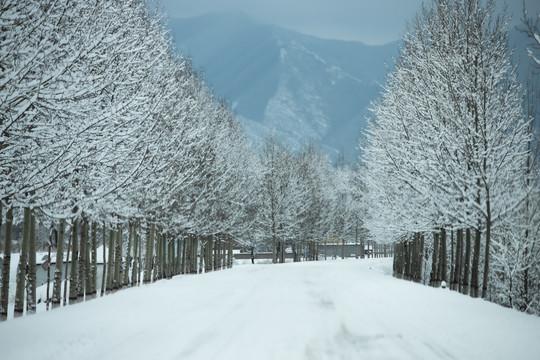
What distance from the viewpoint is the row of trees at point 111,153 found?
335 inches

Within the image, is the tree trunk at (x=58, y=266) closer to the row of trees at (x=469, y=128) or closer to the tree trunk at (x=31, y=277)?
the tree trunk at (x=31, y=277)

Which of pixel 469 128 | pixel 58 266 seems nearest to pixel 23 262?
pixel 58 266

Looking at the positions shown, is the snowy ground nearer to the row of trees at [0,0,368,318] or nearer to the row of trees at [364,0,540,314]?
the row of trees at [0,0,368,318]

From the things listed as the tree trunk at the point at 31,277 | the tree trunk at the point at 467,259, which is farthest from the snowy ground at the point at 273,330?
the tree trunk at the point at 467,259

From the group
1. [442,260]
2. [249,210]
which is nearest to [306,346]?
[442,260]

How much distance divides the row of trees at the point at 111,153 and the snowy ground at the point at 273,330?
2.21m

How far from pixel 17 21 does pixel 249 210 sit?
118 ft

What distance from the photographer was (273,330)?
8594 mm

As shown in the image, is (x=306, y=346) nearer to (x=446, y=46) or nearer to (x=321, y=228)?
(x=446, y=46)

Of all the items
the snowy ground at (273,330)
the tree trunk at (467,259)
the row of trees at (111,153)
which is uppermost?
the row of trees at (111,153)

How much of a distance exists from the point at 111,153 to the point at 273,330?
5.04 meters

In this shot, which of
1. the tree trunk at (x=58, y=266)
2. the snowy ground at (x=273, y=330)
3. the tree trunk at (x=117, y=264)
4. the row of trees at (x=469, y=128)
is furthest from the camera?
the tree trunk at (x=117, y=264)

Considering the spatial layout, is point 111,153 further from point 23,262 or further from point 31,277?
point 31,277

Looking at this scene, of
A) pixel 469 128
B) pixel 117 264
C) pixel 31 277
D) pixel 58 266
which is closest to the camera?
pixel 31 277
